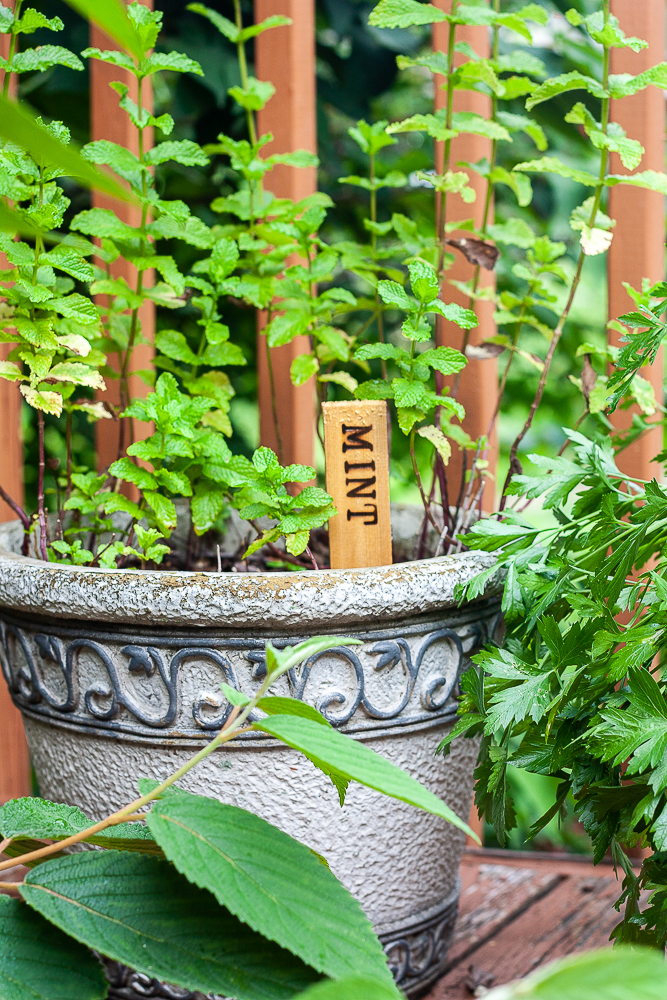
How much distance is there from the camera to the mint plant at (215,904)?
353 mm

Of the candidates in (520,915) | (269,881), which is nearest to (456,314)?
(269,881)

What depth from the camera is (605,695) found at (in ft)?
2.18

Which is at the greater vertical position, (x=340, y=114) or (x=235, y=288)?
(x=340, y=114)

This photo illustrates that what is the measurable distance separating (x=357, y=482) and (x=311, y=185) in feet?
1.78

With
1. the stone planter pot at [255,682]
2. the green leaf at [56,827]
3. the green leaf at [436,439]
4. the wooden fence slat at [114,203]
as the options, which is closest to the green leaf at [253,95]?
the wooden fence slat at [114,203]

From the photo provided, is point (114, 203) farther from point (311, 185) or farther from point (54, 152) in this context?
point (54, 152)

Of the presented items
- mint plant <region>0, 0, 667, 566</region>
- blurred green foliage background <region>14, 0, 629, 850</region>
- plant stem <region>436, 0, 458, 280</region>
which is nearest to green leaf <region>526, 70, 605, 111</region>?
mint plant <region>0, 0, 667, 566</region>

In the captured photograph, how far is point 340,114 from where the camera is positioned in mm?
1670

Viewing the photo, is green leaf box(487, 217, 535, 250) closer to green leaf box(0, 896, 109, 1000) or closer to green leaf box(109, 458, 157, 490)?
green leaf box(109, 458, 157, 490)

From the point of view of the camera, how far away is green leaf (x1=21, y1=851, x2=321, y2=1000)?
1.18 ft

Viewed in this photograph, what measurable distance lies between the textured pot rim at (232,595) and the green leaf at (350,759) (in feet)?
1.10

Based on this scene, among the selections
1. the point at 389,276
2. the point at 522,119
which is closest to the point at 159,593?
the point at 389,276

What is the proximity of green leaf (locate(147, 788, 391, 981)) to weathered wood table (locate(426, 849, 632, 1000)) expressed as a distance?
64 centimetres

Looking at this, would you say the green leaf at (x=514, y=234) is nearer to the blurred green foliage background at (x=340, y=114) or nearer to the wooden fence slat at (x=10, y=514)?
the blurred green foliage background at (x=340, y=114)
